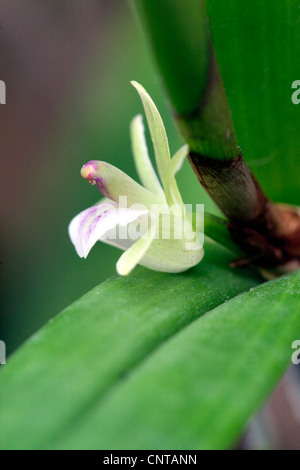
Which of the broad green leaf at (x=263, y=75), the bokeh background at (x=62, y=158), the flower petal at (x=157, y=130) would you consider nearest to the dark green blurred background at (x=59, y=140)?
the bokeh background at (x=62, y=158)

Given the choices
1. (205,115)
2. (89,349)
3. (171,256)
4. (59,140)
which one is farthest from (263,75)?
(59,140)

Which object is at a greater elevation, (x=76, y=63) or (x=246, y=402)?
(x=76, y=63)

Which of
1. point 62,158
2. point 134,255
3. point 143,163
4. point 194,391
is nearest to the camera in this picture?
point 194,391

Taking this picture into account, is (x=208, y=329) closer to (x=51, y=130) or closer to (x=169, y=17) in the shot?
(x=169, y=17)

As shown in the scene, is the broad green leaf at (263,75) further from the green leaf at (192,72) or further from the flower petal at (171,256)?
the flower petal at (171,256)

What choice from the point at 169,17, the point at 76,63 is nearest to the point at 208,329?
the point at 169,17

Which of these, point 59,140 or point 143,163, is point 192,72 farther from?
point 59,140

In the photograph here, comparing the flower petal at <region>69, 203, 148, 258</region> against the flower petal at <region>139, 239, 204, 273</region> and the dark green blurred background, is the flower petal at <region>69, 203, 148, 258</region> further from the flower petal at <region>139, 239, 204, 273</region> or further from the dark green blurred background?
the dark green blurred background
